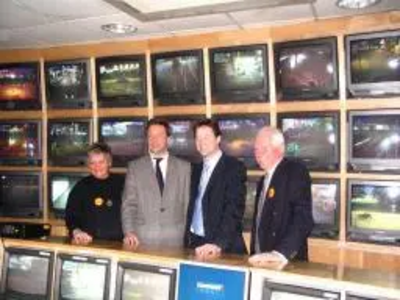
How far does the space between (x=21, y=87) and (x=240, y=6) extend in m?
2.34

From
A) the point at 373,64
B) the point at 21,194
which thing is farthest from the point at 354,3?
the point at 21,194

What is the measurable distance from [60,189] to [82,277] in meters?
2.14

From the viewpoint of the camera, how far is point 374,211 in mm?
3211

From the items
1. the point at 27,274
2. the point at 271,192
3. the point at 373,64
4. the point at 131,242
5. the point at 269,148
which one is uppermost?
the point at 373,64

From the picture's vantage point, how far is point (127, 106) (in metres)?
4.01

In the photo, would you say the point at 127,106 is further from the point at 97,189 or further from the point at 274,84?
the point at 274,84

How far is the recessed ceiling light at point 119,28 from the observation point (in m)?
3.50

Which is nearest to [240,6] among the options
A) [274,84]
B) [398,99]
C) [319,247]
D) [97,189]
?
[274,84]

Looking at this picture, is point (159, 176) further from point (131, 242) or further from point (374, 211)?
point (374, 211)

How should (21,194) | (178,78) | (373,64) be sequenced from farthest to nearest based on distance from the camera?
(21,194) → (178,78) → (373,64)

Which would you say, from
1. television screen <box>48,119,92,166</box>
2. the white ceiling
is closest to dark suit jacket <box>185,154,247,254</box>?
the white ceiling

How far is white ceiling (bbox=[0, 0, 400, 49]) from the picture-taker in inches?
117

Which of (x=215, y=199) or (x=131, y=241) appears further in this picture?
(x=215, y=199)

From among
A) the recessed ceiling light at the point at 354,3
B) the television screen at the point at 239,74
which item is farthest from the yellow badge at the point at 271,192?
the recessed ceiling light at the point at 354,3
